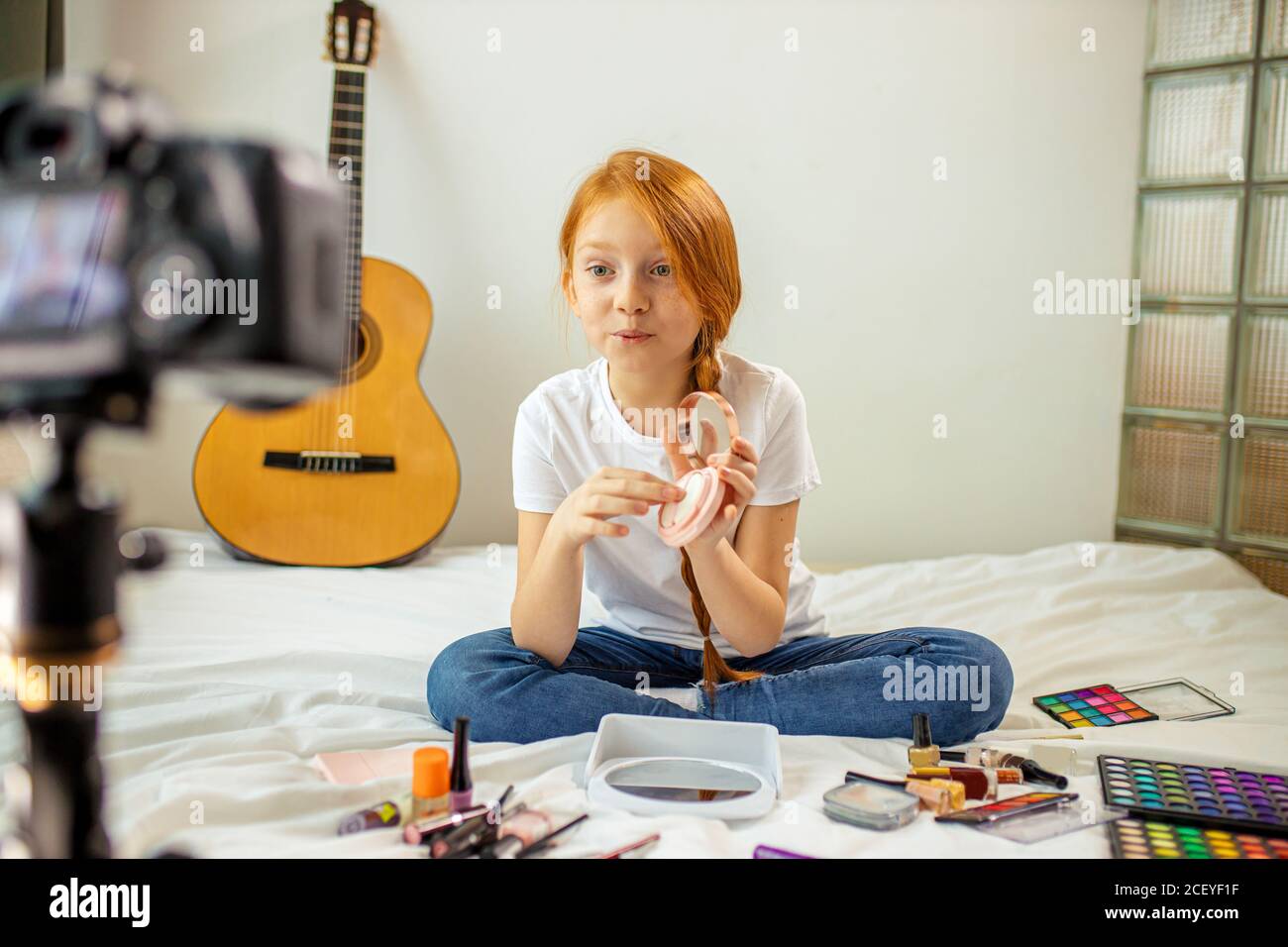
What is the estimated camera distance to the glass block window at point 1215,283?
1.86 meters

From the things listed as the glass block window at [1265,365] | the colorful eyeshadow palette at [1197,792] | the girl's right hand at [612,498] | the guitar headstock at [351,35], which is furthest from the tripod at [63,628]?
the glass block window at [1265,365]

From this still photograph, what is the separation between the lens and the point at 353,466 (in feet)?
5.92

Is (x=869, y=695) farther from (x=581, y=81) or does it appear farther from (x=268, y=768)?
(x=581, y=81)

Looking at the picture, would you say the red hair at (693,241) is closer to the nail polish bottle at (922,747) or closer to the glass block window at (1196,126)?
the nail polish bottle at (922,747)

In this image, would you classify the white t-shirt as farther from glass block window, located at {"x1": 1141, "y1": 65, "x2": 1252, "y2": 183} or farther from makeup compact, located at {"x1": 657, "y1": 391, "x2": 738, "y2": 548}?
glass block window, located at {"x1": 1141, "y1": 65, "x2": 1252, "y2": 183}

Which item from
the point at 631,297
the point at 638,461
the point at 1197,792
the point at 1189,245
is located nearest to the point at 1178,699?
the point at 1197,792

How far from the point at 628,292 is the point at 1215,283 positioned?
1.37 metres

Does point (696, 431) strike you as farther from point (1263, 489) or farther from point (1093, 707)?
point (1263, 489)

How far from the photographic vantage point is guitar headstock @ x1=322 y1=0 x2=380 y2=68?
1.83 metres

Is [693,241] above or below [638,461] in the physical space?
above

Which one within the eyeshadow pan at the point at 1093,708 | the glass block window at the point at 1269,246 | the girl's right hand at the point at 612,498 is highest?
the glass block window at the point at 1269,246

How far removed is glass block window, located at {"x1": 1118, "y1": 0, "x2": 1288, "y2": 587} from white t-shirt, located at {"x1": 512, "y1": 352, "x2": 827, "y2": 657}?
1137 mm
